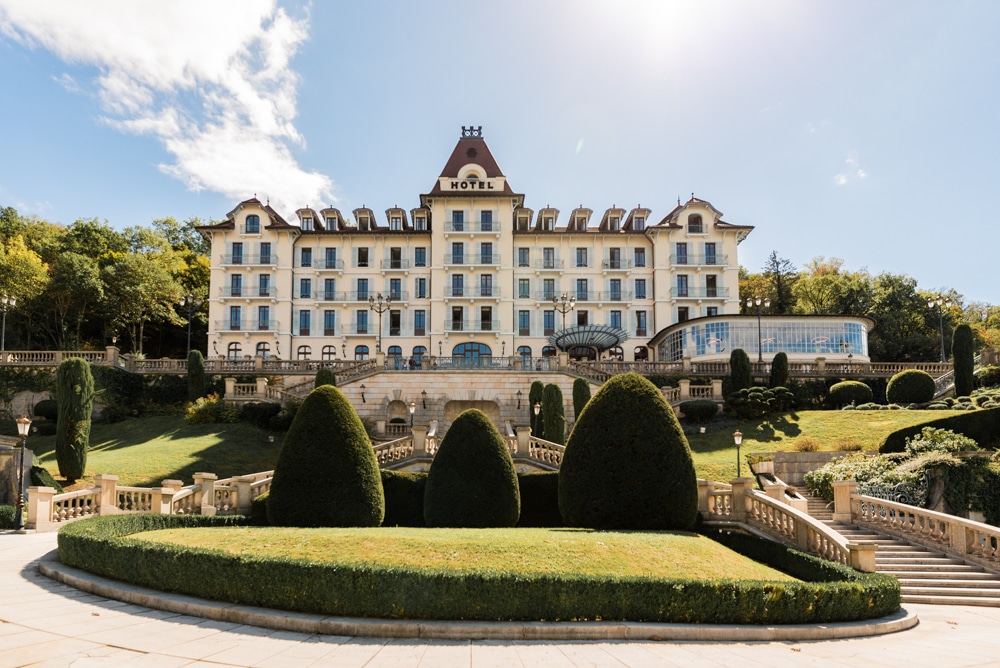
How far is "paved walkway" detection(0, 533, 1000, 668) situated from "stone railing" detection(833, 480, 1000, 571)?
6.16 m

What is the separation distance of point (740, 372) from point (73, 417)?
34.0 meters

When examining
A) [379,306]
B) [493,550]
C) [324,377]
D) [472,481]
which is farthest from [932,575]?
[379,306]

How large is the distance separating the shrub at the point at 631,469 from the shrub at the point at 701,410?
20.4 metres

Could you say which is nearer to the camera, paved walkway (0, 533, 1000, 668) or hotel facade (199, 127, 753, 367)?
paved walkway (0, 533, 1000, 668)

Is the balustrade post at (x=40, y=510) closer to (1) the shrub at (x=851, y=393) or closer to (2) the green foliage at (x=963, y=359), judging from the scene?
(1) the shrub at (x=851, y=393)

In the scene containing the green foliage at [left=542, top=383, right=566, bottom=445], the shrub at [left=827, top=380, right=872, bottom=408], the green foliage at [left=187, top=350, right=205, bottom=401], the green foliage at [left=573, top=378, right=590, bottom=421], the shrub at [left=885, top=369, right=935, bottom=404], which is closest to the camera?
the green foliage at [left=542, top=383, right=566, bottom=445]

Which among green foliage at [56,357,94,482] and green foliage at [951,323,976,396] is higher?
green foliage at [951,323,976,396]

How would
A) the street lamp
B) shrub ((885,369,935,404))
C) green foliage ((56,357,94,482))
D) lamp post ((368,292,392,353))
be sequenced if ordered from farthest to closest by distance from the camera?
1. the street lamp
2. lamp post ((368,292,392,353))
3. shrub ((885,369,935,404))
4. green foliage ((56,357,94,482))

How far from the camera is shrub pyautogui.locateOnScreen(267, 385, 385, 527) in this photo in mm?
16641

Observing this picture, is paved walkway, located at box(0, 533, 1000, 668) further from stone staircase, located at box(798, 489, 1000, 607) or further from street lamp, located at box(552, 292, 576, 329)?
street lamp, located at box(552, 292, 576, 329)

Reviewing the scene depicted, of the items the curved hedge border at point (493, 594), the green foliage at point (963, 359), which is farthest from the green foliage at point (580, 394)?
the curved hedge border at point (493, 594)

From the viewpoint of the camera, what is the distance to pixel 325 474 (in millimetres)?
Result: 16875

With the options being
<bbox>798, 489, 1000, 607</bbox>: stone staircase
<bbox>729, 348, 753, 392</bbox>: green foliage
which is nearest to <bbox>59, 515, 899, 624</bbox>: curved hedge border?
<bbox>798, 489, 1000, 607</bbox>: stone staircase

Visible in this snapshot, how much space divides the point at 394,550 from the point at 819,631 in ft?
23.6
